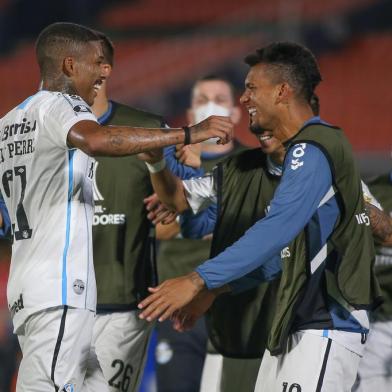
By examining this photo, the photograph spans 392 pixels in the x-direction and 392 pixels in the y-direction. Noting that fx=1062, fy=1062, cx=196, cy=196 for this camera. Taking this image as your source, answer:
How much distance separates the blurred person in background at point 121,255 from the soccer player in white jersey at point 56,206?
40.5 inches

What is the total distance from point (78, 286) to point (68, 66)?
1027 mm

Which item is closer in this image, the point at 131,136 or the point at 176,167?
the point at 131,136

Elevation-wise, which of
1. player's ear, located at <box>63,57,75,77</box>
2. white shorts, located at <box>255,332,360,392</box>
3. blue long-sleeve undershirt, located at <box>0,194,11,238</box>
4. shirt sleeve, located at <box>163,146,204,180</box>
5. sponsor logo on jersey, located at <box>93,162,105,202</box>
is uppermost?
player's ear, located at <box>63,57,75,77</box>

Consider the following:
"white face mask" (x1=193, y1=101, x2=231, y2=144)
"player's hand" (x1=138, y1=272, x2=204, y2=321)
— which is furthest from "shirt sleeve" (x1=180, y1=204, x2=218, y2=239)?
"player's hand" (x1=138, y1=272, x2=204, y2=321)

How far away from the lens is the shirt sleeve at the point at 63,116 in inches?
180

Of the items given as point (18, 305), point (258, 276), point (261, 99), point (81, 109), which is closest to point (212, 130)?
point (261, 99)

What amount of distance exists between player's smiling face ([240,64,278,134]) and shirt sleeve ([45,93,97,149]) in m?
0.85

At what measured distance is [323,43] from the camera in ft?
51.7

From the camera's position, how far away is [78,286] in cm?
476

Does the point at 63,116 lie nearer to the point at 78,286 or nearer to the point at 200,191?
the point at 78,286

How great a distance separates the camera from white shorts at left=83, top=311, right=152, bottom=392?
231 inches

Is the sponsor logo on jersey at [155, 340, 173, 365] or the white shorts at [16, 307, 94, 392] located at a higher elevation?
the white shorts at [16, 307, 94, 392]

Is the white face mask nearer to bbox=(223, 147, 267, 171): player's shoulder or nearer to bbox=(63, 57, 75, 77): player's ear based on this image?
bbox=(223, 147, 267, 171): player's shoulder

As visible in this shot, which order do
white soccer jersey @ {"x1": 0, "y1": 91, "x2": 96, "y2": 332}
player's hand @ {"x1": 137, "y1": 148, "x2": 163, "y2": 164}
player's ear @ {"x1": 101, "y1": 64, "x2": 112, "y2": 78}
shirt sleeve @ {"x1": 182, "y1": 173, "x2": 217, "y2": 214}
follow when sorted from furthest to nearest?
shirt sleeve @ {"x1": 182, "y1": 173, "x2": 217, "y2": 214}
player's hand @ {"x1": 137, "y1": 148, "x2": 163, "y2": 164}
player's ear @ {"x1": 101, "y1": 64, "x2": 112, "y2": 78}
white soccer jersey @ {"x1": 0, "y1": 91, "x2": 96, "y2": 332}
